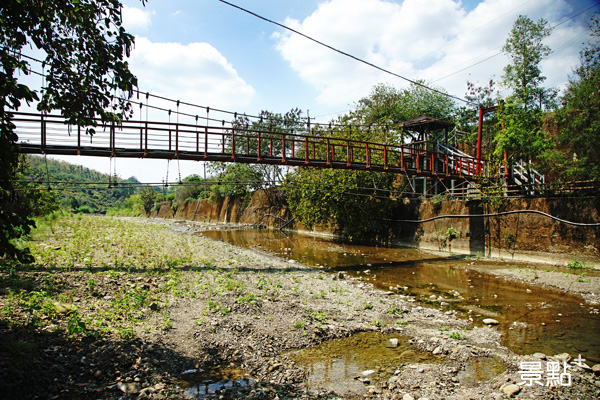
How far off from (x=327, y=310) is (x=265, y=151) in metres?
35.5

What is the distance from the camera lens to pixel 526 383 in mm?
4590

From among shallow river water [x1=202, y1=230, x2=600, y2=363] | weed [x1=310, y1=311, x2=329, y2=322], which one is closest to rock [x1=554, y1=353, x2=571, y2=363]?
shallow river water [x1=202, y1=230, x2=600, y2=363]

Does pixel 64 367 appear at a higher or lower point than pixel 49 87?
lower

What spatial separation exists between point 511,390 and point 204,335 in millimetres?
4580

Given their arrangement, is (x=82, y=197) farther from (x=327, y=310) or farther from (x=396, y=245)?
(x=327, y=310)

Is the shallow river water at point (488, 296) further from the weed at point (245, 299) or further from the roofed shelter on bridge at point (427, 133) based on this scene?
the roofed shelter on bridge at point (427, 133)

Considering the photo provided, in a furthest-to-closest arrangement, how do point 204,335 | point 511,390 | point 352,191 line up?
1. point 352,191
2. point 204,335
3. point 511,390

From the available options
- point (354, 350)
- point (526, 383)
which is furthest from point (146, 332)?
point (526, 383)

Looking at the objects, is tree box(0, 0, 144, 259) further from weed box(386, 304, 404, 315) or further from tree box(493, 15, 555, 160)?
tree box(493, 15, 555, 160)

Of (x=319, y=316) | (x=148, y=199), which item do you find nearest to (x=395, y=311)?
(x=319, y=316)

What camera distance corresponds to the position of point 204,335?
18.9ft

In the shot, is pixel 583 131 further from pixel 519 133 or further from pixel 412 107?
pixel 412 107

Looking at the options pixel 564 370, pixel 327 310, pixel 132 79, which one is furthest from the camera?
pixel 327 310

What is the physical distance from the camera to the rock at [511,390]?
14.3ft
